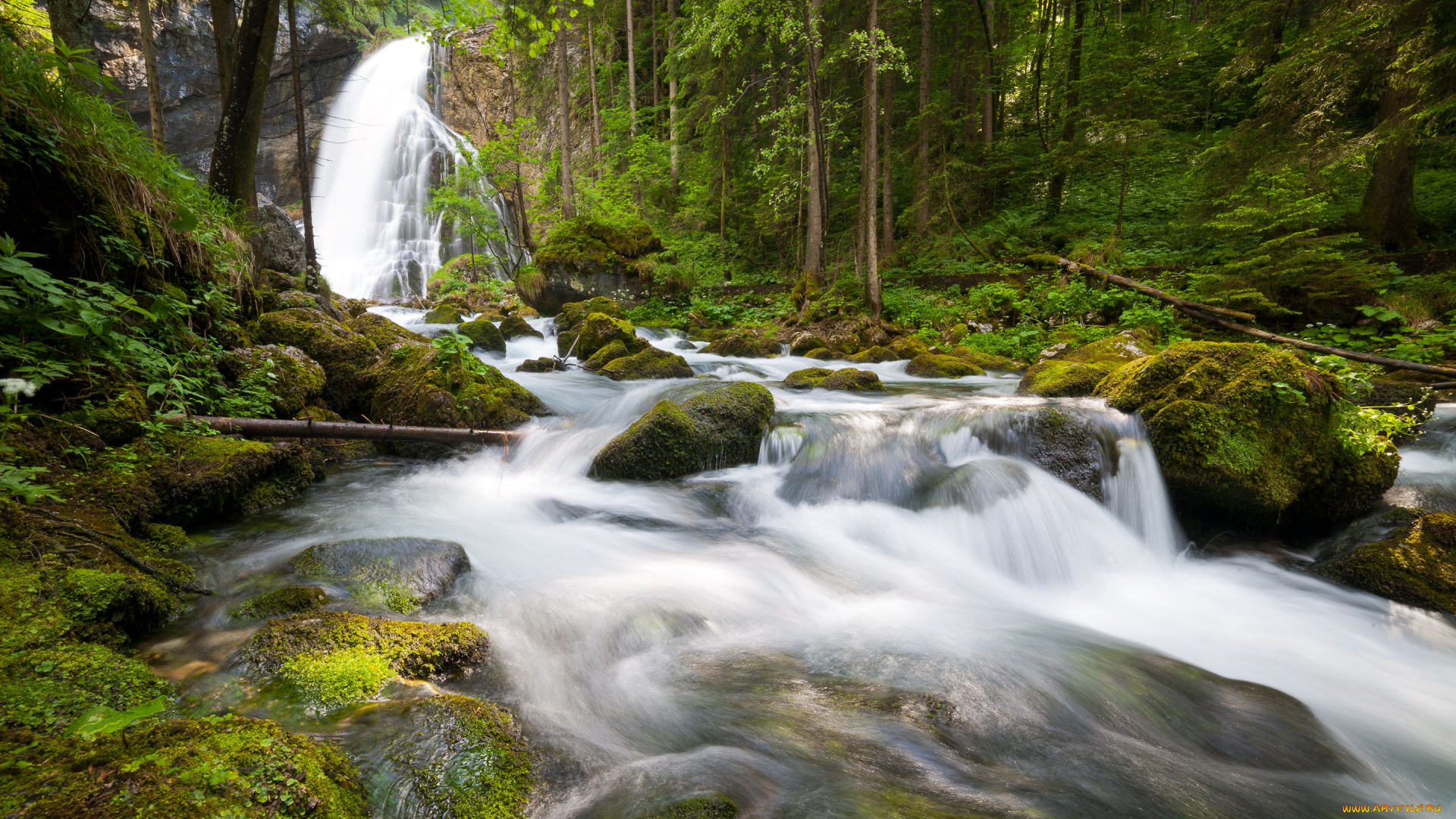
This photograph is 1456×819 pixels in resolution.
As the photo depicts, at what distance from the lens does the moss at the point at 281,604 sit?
9.10 ft

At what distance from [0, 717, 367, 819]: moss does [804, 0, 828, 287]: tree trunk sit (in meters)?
14.1

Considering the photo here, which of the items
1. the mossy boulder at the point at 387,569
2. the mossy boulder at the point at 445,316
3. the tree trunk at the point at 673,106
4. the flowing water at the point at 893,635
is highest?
the tree trunk at the point at 673,106

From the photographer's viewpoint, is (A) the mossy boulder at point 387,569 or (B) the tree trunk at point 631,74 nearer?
(A) the mossy boulder at point 387,569

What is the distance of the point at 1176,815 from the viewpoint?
2.35m

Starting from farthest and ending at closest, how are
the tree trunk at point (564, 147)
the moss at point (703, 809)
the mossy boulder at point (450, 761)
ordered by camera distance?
the tree trunk at point (564, 147)
the moss at point (703, 809)
the mossy boulder at point (450, 761)

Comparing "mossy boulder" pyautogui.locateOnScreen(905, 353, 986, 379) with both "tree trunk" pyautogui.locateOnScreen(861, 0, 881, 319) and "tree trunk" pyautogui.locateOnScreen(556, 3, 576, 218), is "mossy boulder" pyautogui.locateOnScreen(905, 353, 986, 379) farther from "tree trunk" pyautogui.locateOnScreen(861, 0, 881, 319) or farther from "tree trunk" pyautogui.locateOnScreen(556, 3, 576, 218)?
"tree trunk" pyautogui.locateOnScreen(556, 3, 576, 218)

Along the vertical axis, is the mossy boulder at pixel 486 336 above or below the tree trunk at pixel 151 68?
below

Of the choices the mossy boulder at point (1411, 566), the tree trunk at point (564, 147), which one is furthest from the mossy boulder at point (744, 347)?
the tree trunk at point (564, 147)

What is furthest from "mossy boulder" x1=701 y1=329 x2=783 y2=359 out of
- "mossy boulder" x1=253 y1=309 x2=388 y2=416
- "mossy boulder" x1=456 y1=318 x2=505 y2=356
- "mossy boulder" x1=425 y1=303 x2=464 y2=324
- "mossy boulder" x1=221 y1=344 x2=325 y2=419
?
"mossy boulder" x1=221 y1=344 x2=325 y2=419

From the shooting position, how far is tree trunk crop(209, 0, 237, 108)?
7.72 metres

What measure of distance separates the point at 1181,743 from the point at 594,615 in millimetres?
3198

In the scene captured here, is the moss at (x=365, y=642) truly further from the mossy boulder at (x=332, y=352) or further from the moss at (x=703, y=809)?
the mossy boulder at (x=332, y=352)

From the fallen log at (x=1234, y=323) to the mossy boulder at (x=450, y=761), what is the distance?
935 cm

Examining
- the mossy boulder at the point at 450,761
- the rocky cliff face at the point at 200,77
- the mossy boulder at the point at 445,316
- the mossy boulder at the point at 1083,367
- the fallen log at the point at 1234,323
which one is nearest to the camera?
the mossy boulder at the point at 450,761
